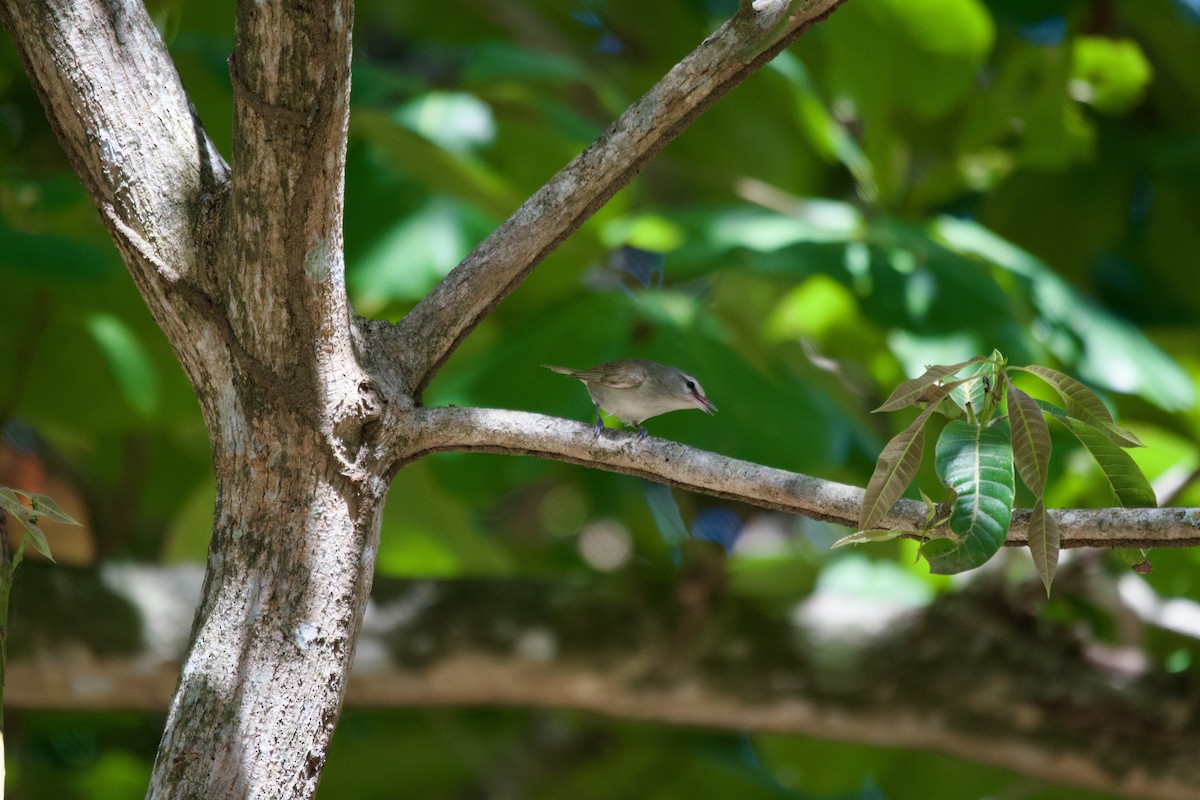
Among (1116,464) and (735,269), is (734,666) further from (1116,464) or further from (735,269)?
(1116,464)

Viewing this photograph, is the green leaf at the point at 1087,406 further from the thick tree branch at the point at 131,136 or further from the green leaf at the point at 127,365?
the green leaf at the point at 127,365

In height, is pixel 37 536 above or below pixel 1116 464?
below

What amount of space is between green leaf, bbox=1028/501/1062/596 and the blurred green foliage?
3.51 ft

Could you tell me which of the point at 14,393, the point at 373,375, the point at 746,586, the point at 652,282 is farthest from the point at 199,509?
the point at 373,375

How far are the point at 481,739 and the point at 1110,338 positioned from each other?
337cm

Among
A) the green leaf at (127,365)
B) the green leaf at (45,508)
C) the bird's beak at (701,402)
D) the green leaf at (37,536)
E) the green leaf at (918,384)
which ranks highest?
the green leaf at (127,365)

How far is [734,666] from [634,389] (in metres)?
1.54

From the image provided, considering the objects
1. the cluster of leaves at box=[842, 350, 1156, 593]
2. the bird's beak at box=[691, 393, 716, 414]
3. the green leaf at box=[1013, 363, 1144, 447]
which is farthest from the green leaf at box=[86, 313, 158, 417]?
the green leaf at box=[1013, 363, 1144, 447]

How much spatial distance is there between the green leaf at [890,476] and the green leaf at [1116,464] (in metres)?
0.17

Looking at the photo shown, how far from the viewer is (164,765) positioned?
130 centimetres

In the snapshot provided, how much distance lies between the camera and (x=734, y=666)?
356cm

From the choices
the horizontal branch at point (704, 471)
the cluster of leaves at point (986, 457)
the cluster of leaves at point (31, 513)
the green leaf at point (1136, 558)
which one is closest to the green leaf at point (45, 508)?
the cluster of leaves at point (31, 513)

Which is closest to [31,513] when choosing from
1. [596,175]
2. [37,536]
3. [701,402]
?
[37,536]

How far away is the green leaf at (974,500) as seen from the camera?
1195mm
